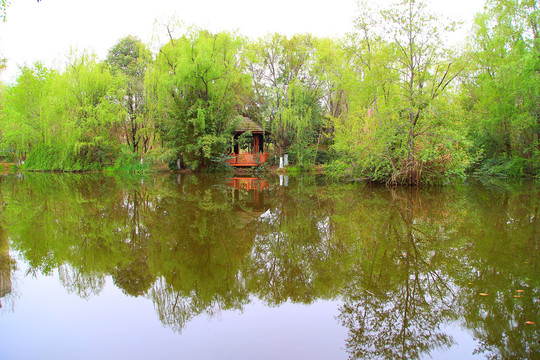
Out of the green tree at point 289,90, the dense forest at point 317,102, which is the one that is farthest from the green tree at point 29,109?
the green tree at point 289,90

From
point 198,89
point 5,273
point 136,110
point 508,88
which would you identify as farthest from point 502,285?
point 136,110

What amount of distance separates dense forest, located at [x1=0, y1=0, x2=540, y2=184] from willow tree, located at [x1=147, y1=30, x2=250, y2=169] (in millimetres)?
97

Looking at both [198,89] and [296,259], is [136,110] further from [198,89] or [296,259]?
[296,259]

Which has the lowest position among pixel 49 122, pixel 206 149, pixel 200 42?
pixel 206 149

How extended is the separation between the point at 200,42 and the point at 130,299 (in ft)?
77.9

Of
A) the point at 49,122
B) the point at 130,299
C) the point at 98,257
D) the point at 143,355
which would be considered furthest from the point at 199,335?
the point at 49,122

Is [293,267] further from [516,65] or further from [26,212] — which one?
[516,65]

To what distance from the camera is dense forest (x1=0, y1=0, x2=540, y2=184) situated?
1388 centimetres

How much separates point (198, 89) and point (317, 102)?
1056cm

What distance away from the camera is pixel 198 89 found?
25.1 metres

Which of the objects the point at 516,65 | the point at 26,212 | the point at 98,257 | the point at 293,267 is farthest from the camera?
the point at 516,65

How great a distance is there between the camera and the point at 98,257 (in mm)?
5020

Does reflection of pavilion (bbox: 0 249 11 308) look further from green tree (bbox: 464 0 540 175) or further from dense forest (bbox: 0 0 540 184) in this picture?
green tree (bbox: 464 0 540 175)

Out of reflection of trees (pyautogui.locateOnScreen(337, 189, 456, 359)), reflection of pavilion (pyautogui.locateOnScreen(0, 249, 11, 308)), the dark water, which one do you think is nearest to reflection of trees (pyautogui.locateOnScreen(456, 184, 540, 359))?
the dark water
